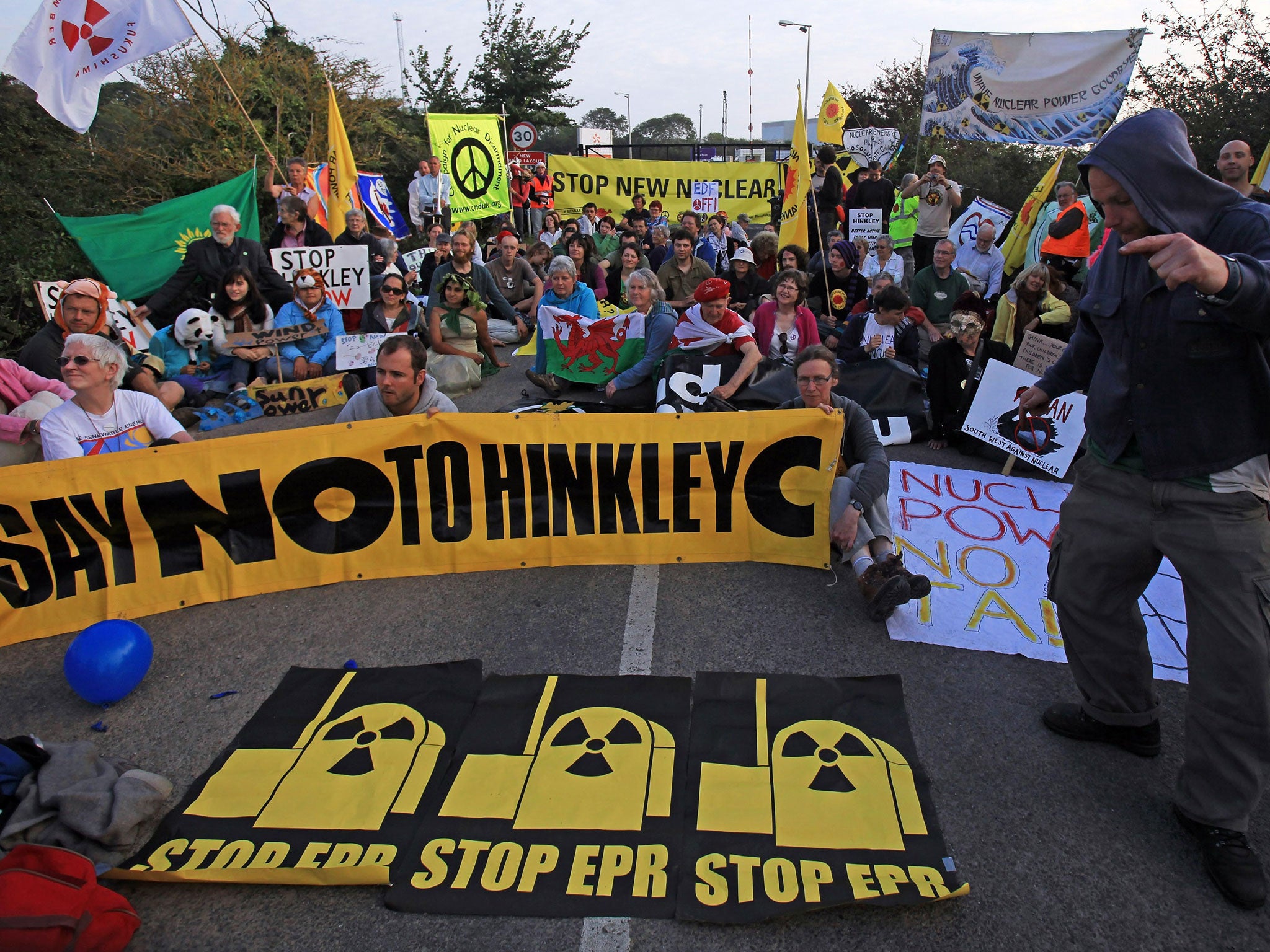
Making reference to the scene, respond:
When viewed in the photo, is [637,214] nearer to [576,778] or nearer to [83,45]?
[83,45]

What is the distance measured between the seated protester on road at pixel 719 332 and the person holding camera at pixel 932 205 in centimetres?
459

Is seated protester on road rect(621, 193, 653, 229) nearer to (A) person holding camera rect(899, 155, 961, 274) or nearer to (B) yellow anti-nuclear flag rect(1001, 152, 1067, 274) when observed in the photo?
(A) person holding camera rect(899, 155, 961, 274)

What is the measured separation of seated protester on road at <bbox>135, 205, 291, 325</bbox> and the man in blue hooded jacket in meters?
8.47

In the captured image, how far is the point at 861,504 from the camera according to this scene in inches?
169

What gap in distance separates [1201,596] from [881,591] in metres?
1.50

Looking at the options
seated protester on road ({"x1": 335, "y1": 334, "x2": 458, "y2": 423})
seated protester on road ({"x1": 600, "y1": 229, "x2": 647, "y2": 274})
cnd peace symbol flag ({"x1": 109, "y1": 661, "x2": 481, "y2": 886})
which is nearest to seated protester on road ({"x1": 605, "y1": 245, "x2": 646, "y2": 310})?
seated protester on road ({"x1": 600, "y1": 229, "x2": 647, "y2": 274})

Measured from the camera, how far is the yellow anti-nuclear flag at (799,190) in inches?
385

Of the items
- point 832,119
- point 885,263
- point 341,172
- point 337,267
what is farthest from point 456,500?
point 832,119

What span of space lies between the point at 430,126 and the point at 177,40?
16.7 ft

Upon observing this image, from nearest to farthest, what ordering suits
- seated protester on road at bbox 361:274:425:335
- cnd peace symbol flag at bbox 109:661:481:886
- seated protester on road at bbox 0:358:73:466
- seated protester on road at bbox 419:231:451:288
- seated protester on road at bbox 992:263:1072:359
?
cnd peace symbol flag at bbox 109:661:481:886 → seated protester on road at bbox 0:358:73:466 → seated protester on road at bbox 992:263:1072:359 → seated protester on road at bbox 361:274:425:335 → seated protester on road at bbox 419:231:451:288

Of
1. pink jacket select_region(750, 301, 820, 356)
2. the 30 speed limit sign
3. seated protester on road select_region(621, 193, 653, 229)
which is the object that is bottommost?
pink jacket select_region(750, 301, 820, 356)

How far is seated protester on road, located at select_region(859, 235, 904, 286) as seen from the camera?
995 centimetres

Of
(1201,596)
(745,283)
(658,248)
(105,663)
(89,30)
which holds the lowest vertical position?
(105,663)

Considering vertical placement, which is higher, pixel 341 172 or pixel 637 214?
pixel 341 172
